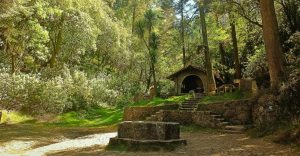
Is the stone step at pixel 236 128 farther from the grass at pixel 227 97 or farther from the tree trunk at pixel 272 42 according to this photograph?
the grass at pixel 227 97

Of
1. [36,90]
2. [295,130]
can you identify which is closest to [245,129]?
[295,130]

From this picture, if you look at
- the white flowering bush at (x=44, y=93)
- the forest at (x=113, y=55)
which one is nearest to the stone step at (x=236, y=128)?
the forest at (x=113, y=55)

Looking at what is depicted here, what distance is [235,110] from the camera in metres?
20.0

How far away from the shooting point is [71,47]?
113 feet

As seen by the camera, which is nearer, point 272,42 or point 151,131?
point 151,131

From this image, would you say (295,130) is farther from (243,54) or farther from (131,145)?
(243,54)

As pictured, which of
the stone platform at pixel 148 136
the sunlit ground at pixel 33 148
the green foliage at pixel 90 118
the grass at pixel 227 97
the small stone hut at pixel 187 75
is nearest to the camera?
the stone platform at pixel 148 136

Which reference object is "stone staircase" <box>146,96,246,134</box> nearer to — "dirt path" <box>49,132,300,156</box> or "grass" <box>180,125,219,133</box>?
"grass" <box>180,125,219,133</box>

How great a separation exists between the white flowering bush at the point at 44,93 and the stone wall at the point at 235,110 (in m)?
13.3

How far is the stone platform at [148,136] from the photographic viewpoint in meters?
13.4

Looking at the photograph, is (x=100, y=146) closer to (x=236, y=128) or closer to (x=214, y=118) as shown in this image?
(x=236, y=128)

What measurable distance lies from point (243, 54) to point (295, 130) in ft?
74.8

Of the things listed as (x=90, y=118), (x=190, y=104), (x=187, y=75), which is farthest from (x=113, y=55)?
(x=190, y=104)

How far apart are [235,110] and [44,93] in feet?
49.7
